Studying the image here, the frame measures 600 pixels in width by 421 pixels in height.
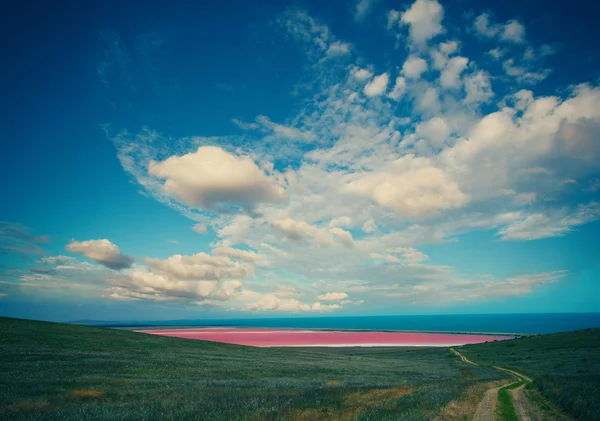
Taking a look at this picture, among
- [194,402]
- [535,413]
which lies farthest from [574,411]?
[194,402]

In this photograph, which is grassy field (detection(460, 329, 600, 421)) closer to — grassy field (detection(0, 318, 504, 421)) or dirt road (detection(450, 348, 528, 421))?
dirt road (detection(450, 348, 528, 421))

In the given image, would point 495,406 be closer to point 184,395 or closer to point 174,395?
point 184,395

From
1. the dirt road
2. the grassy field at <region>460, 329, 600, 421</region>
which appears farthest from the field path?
the grassy field at <region>460, 329, 600, 421</region>

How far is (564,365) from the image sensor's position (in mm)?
41719

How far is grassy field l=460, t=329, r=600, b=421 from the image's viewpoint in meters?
17.8

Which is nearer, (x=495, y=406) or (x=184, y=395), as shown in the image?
(x=495, y=406)

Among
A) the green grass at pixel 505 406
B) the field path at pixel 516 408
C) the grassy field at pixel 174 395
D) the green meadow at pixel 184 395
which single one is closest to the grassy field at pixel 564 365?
the green meadow at pixel 184 395

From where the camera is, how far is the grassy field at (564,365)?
17.8 meters

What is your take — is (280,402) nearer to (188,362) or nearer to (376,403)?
(376,403)

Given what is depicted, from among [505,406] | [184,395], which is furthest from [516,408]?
[184,395]

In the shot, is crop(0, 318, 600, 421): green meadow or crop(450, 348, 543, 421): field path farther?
crop(450, 348, 543, 421): field path

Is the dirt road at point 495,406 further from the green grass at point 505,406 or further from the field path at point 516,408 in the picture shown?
the green grass at point 505,406

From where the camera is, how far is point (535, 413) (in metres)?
17.3

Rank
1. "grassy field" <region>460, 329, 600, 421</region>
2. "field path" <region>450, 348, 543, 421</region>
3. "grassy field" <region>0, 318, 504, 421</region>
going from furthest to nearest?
"grassy field" <region>460, 329, 600, 421</region>, "field path" <region>450, 348, 543, 421</region>, "grassy field" <region>0, 318, 504, 421</region>
